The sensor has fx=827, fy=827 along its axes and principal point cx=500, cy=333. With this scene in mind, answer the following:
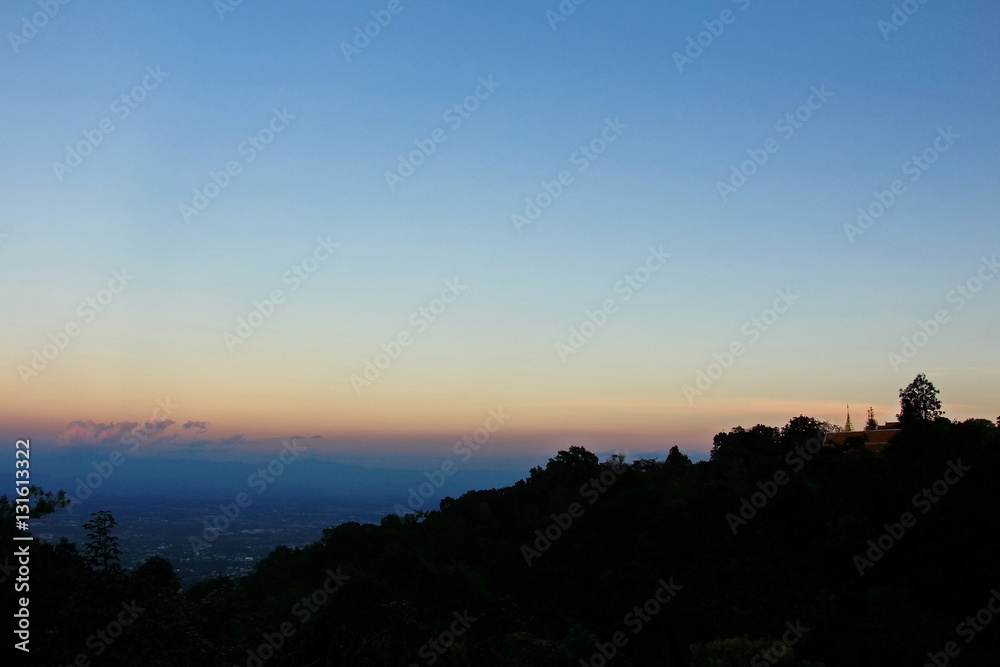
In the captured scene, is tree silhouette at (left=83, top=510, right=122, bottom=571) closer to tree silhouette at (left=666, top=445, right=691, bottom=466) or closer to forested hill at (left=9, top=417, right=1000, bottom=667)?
forested hill at (left=9, top=417, right=1000, bottom=667)

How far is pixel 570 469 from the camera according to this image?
47.6 meters

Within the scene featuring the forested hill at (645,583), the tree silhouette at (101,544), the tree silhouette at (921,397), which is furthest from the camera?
the tree silhouette at (921,397)

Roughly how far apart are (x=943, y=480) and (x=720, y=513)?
23.0 ft

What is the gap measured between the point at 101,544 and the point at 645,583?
2067 centimetres

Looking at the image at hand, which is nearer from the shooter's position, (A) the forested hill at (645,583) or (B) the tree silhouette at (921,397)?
(A) the forested hill at (645,583)

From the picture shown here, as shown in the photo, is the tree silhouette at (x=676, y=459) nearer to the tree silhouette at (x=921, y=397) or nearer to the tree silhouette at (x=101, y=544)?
the tree silhouette at (x=921, y=397)

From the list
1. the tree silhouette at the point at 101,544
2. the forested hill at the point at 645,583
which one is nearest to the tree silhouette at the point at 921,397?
the forested hill at the point at 645,583

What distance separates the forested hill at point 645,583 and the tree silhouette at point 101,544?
0.29ft

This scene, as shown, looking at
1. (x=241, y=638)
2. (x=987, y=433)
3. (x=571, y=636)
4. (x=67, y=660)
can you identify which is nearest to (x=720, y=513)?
(x=987, y=433)

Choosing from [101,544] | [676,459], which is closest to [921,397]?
[676,459]

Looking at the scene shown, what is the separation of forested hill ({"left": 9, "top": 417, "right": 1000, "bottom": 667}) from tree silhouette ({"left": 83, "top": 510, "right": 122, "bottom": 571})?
89 millimetres

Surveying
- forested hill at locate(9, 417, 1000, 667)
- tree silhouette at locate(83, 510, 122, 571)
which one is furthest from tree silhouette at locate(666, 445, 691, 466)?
tree silhouette at locate(83, 510, 122, 571)

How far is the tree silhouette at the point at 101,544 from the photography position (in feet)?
26.3

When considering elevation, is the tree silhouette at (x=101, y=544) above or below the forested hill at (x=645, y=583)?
above
